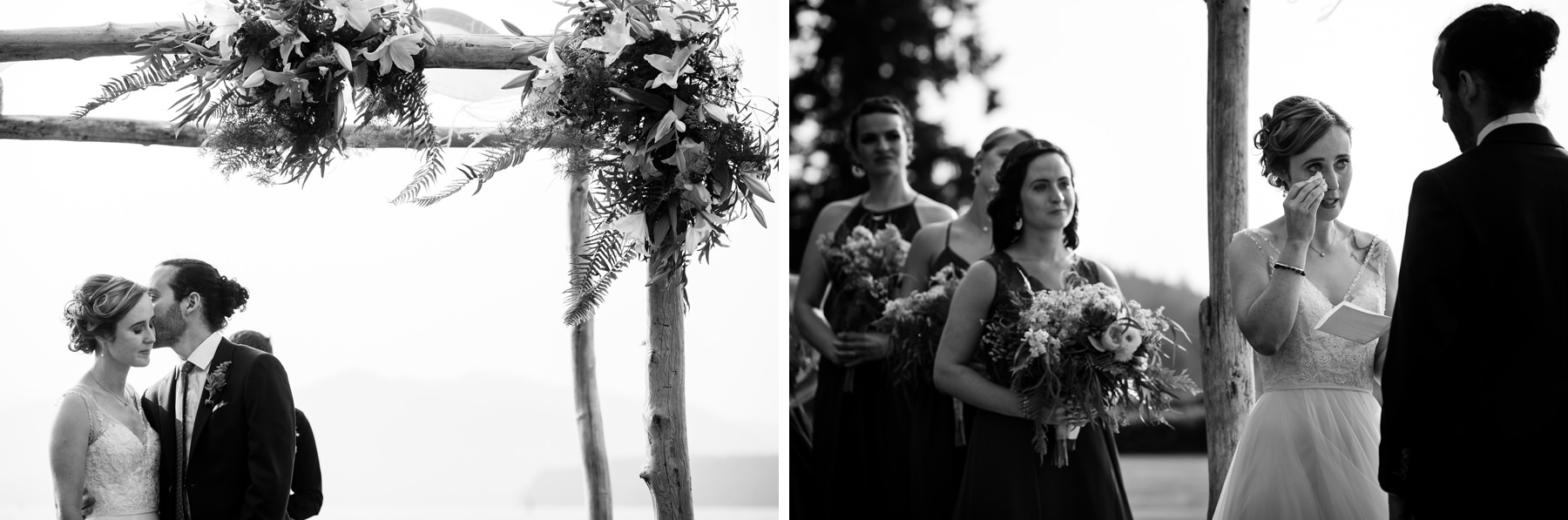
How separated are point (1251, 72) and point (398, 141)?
3.26 meters

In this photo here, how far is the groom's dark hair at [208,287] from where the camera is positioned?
360 cm

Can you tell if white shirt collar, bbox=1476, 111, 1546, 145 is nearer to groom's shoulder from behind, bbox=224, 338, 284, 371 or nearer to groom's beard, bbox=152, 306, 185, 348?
groom's shoulder from behind, bbox=224, 338, 284, 371

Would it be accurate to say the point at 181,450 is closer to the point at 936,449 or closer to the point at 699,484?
the point at 936,449

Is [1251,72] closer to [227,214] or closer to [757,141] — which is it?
[757,141]

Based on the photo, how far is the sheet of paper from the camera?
3.31 metres

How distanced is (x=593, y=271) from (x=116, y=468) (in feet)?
4.96

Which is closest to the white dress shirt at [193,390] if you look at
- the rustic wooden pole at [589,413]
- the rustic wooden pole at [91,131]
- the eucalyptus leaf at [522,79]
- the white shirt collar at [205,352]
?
the white shirt collar at [205,352]

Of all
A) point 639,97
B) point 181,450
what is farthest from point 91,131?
point 639,97

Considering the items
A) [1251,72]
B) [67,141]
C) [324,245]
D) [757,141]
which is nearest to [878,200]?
[1251,72]

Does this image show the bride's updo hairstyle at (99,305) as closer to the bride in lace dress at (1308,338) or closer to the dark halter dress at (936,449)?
the dark halter dress at (936,449)

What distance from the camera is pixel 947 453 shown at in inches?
193

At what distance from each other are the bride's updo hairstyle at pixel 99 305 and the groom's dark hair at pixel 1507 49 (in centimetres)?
379

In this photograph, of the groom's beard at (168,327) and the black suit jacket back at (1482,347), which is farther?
the groom's beard at (168,327)

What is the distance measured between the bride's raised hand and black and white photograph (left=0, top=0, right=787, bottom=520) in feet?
4.96
